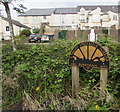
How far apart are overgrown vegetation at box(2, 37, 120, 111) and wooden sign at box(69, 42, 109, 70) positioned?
0.50 meters

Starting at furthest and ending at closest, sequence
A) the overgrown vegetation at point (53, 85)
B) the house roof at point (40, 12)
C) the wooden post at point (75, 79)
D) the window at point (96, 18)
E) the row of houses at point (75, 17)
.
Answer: the house roof at point (40, 12) < the row of houses at point (75, 17) < the window at point (96, 18) < the wooden post at point (75, 79) < the overgrown vegetation at point (53, 85)

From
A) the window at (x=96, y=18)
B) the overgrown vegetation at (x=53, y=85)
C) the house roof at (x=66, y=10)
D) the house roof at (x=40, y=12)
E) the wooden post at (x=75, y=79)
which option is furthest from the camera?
the house roof at (x=40, y=12)

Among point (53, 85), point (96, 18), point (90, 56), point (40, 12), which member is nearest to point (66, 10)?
point (40, 12)

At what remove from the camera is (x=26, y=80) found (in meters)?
3.40

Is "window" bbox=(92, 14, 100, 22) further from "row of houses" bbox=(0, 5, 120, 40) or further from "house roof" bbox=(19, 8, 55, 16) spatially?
"house roof" bbox=(19, 8, 55, 16)

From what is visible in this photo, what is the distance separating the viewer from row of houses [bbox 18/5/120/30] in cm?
3472

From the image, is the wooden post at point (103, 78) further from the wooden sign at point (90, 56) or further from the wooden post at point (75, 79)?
the wooden post at point (75, 79)

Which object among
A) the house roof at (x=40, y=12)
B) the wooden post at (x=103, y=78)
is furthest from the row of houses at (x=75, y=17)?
the wooden post at (x=103, y=78)

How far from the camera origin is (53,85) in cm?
311

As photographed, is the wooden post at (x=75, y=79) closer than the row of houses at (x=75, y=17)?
Yes

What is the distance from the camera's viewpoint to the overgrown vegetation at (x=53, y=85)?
2479 mm

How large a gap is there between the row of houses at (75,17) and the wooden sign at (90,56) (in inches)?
1275

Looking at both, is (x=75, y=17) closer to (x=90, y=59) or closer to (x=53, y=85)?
(x=53, y=85)

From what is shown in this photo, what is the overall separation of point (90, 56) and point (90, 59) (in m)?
0.07
